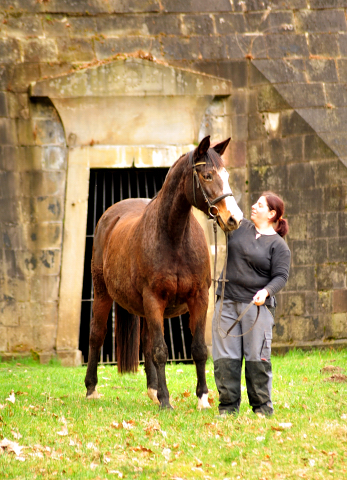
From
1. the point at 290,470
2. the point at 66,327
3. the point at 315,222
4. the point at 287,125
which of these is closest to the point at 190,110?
the point at 287,125

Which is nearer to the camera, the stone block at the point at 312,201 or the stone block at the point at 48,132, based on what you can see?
the stone block at the point at 312,201

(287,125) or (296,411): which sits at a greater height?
(287,125)

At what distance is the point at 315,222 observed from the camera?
10328 mm

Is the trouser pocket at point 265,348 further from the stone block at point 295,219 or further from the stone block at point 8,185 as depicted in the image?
the stone block at point 8,185

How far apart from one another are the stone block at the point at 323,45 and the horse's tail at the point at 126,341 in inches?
230

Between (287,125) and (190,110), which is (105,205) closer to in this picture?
(190,110)

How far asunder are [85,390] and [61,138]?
15.3 feet

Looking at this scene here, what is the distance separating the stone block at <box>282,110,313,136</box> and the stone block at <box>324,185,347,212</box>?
103 centimetres

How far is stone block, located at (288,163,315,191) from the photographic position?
10.4 m

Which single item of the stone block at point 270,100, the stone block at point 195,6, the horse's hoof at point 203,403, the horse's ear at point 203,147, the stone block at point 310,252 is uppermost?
the stone block at point 195,6

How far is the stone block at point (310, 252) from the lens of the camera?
1030 cm

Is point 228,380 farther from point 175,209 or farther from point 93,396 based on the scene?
point 93,396

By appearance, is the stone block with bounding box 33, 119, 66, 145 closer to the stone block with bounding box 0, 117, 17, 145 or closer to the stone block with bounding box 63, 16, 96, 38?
the stone block with bounding box 0, 117, 17, 145

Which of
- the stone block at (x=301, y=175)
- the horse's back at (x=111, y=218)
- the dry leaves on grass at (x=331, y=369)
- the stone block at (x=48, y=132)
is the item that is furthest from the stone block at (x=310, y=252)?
the stone block at (x=48, y=132)
